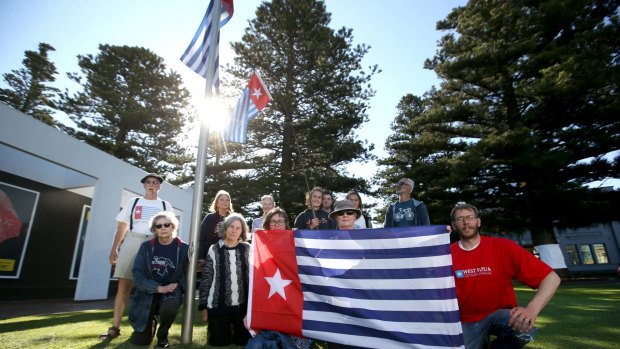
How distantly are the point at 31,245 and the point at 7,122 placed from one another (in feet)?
15.3

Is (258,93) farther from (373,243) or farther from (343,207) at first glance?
(373,243)

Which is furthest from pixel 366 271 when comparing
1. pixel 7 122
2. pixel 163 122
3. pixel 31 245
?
pixel 163 122

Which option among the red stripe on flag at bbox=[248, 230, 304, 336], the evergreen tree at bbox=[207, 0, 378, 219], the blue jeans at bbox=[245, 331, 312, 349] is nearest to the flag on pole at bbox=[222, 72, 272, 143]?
the red stripe on flag at bbox=[248, 230, 304, 336]

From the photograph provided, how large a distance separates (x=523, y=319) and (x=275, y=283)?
1.87 meters

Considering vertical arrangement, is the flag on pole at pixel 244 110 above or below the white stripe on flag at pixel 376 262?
above

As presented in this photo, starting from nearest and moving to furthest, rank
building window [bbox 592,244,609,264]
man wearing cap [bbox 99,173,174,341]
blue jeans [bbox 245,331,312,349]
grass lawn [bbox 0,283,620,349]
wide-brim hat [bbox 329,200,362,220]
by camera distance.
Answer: blue jeans [bbox 245,331,312,349] → wide-brim hat [bbox 329,200,362,220] → grass lawn [bbox 0,283,620,349] → man wearing cap [bbox 99,173,174,341] → building window [bbox 592,244,609,264]

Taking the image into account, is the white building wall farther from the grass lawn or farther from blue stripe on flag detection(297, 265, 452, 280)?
blue stripe on flag detection(297, 265, 452, 280)

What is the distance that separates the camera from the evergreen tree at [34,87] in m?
22.9

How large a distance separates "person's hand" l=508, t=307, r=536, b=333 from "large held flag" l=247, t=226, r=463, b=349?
37cm

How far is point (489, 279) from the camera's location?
2.54 meters

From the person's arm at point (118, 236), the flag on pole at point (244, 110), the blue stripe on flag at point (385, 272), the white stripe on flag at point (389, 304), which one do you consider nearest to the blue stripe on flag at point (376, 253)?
the blue stripe on flag at point (385, 272)

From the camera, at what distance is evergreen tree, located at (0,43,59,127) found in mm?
22859

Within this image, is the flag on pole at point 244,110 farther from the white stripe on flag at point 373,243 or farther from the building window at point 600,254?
the building window at point 600,254

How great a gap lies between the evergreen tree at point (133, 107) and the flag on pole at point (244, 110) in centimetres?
1537
